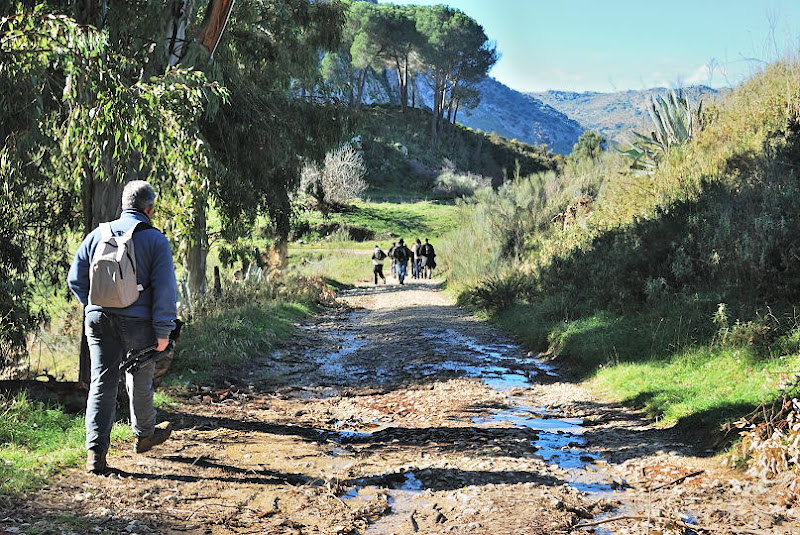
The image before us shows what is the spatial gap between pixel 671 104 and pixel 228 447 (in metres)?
12.3

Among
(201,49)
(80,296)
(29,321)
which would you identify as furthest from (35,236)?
(80,296)

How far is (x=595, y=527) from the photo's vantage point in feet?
13.4

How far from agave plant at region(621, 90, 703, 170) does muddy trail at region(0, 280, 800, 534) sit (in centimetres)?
744

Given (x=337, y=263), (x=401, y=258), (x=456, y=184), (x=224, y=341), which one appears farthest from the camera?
(x=456, y=184)

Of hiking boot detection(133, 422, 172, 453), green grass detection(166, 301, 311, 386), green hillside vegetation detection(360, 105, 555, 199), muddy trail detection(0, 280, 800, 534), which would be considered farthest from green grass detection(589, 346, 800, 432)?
green hillside vegetation detection(360, 105, 555, 199)

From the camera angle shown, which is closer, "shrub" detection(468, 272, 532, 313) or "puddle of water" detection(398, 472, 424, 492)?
"puddle of water" detection(398, 472, 424, 492)

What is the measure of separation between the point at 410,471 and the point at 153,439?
1962mm

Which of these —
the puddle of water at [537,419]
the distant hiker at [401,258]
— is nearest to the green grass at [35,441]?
the puddle of water at [537,419]

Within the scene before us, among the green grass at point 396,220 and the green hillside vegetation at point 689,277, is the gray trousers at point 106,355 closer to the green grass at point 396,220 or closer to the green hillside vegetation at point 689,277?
the green hillside vegetation at point 689,277

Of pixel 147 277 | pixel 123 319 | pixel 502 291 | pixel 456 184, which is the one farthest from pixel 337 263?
pixel 456 184

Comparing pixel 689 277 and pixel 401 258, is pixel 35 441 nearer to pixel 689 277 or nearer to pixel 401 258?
pixel 689 277

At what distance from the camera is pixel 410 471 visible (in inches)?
207

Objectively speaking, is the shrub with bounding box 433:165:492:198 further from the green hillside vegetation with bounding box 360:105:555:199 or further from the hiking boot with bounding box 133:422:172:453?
the hiking boot with bounding box 133:422:172:453

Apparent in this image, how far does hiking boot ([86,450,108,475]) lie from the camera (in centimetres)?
477
